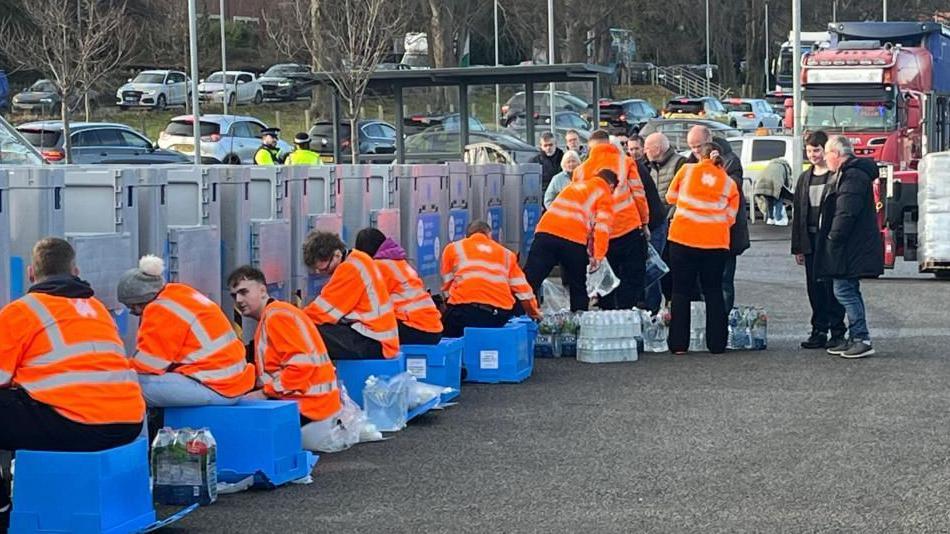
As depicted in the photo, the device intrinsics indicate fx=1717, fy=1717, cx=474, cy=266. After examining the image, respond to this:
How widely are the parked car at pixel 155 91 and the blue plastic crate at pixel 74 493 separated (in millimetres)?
49281

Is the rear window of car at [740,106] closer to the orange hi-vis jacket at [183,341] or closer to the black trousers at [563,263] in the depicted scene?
the black trousers at [563,263]

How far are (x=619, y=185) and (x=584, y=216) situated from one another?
71cm

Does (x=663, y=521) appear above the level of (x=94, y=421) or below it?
below

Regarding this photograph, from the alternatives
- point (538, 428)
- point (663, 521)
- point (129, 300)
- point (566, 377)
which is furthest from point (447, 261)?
point (663, 521)

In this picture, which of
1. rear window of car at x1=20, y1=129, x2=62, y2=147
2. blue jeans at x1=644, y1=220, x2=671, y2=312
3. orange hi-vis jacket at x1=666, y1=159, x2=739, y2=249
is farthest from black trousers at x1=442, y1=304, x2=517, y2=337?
rear window of car at x1=20, y1=129, x2=62, y2=147

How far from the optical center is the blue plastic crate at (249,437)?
8984mm

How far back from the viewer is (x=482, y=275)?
13.4 m

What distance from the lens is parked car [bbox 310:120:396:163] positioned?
36.2m

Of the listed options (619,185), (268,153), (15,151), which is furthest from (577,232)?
(268,153)

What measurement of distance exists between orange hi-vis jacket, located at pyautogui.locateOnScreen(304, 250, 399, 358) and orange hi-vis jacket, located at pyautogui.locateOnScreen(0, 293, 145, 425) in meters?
3.27

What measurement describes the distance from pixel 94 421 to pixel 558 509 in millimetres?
2284

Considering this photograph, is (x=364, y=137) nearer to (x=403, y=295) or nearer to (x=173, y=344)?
(x=403, y=295)

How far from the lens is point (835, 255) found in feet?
45.9

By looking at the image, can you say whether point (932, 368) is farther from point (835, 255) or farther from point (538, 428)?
point (538, 428)
